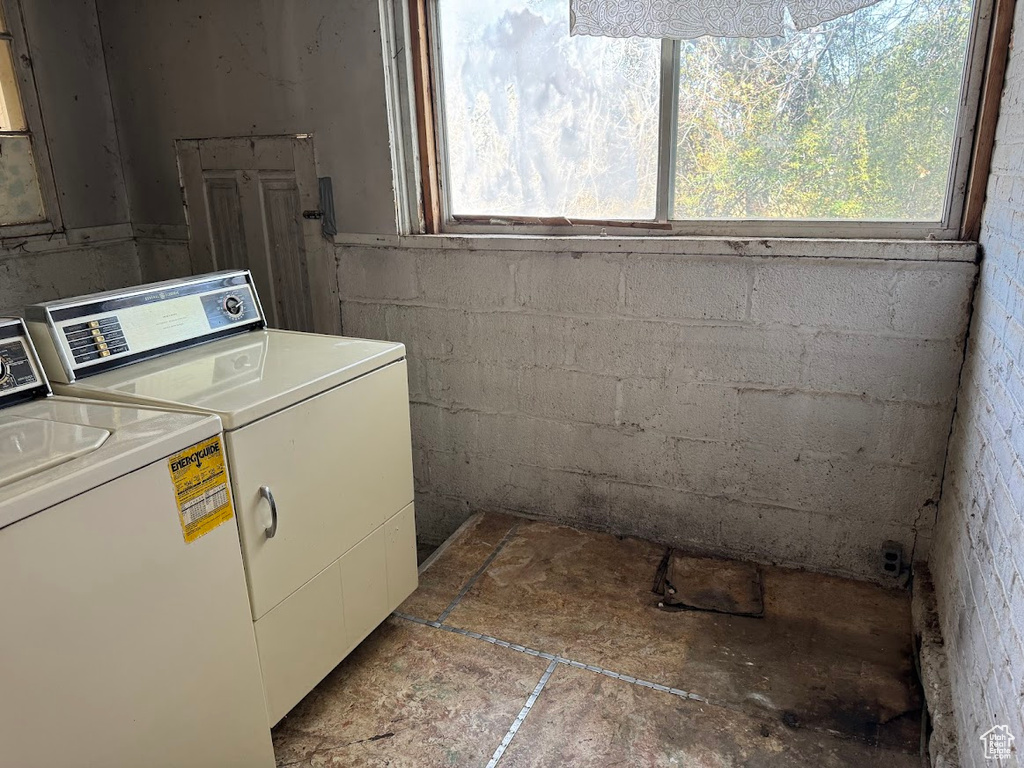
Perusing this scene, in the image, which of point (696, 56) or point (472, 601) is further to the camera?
point (472, 601)

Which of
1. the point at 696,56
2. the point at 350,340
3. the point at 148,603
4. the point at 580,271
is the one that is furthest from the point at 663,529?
the point at 148,603

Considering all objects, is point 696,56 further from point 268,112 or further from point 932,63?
point 268,112

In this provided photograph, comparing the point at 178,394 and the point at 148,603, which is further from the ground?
the point at 178,394

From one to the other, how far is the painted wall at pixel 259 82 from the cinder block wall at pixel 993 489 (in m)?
1.97

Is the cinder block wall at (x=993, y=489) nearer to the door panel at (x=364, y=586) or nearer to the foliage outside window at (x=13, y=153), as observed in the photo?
the door panel at (x=364, y=586)

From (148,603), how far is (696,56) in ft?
7.02

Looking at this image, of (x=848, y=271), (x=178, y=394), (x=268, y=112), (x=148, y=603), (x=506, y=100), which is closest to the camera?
(x=148, y=603)

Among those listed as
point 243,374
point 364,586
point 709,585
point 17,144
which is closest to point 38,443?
point 243,374

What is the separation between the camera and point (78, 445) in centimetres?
130

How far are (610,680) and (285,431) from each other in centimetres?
115

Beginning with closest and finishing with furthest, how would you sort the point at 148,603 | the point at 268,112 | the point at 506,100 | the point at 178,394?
the point at 148,603 < the point at 178,394 < the point at 506,100 < the point at 268,112

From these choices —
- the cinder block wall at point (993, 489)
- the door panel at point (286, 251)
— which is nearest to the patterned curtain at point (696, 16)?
the cinder block wall at point (993, 489)

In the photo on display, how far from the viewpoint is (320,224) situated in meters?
2.82

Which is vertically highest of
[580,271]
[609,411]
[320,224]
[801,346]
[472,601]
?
[320,224]
